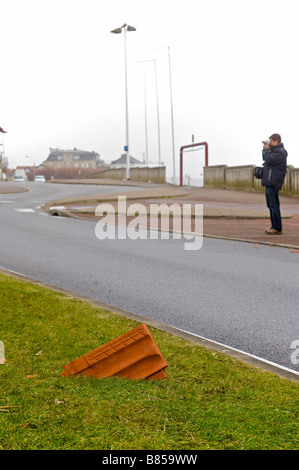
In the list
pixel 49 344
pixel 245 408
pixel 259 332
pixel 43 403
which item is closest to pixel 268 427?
pixel 245 408

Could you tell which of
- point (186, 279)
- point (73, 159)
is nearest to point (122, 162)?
point (73, 159)

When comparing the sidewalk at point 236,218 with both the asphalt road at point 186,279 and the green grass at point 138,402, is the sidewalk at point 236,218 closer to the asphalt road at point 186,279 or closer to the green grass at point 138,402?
the asphalt road at point 186,279

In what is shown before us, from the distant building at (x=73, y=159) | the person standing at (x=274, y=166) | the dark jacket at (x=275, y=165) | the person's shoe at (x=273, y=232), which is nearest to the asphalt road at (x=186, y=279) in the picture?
the person's shoe at (x=273, y=232)

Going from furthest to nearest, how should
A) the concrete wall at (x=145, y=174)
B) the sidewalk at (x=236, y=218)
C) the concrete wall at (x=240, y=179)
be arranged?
1. the concrete wall at (x=145, y=174)
2. the concrete wall at (x=240, y=179)
3. the sidewalk at (x=236, y=218)

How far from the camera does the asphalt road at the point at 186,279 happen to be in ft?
18.2

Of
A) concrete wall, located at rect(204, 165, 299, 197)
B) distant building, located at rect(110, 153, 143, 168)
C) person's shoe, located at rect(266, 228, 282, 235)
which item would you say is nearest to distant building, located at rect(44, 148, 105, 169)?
distant building, located at rect(110, 153, 143, 168)

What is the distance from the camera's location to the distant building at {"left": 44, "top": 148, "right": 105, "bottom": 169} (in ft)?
577

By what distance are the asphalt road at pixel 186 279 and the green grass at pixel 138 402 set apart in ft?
2.82

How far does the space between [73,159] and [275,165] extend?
552ft

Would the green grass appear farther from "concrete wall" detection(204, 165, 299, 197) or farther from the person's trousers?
"concrete wall" detection(204, 165, 299, 197)

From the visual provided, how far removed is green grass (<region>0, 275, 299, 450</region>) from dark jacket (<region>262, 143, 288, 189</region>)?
8.74 m

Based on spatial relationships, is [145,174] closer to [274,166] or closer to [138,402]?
[274,166]

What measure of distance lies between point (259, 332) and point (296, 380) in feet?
4.71

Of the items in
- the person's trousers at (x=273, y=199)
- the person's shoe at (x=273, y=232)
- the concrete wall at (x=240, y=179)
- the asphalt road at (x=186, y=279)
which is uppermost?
the concrete wall at (x=240, y=179)
